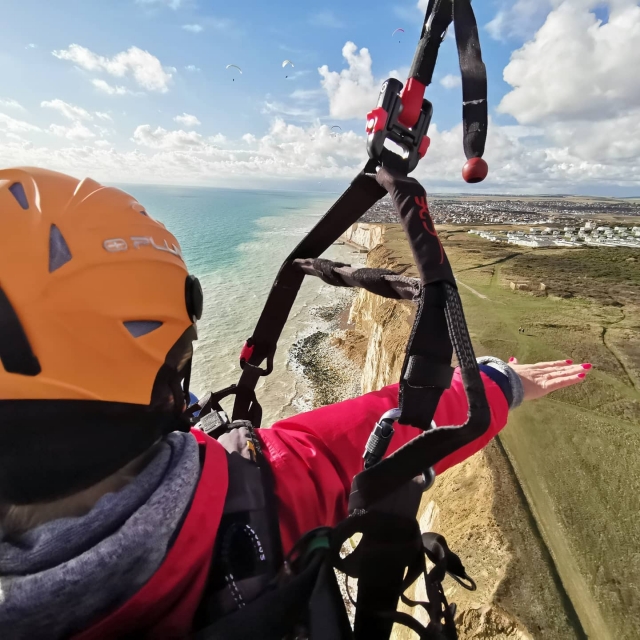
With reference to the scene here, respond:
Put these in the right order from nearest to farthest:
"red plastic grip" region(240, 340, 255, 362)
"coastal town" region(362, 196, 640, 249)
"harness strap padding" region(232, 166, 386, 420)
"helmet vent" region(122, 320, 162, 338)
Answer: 1. "helmet vent" region(122, 320, 162, 338)
2. "harness strap padding" region(232, 166, 386, 420)
3. "red plastic grip" region(240, 340, 255, 362)
4. "coastal town" region(362, 196, 640, 249)

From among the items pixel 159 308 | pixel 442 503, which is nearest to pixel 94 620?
pixel 159 308

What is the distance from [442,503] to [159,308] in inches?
233

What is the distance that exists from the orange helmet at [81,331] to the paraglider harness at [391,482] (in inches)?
18.6

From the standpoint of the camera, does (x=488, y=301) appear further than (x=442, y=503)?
Yes

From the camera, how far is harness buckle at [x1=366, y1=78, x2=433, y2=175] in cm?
148

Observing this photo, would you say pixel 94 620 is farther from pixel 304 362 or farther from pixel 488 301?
pixel 304 362

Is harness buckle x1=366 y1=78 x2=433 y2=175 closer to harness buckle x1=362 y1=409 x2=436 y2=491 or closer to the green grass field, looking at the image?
harness buckle x1=362 y1=409 x2=436 y2=491

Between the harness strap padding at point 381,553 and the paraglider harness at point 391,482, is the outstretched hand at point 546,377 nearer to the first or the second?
the paraglider harness at point 391,482

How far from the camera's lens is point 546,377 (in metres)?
2.35

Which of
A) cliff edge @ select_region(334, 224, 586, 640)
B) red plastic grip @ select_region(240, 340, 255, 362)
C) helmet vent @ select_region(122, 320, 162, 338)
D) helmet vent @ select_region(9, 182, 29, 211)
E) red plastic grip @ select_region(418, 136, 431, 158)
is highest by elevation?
red plastic grip @ select_region(418, 136, 431, 158)

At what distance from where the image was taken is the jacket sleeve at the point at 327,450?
1.50 metres

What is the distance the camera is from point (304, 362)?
25.7m

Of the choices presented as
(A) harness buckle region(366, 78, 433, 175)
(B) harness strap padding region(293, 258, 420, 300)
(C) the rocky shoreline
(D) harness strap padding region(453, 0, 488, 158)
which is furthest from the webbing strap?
(C) the rocky shoreline

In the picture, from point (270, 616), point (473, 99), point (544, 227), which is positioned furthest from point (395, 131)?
point (544, 227)
